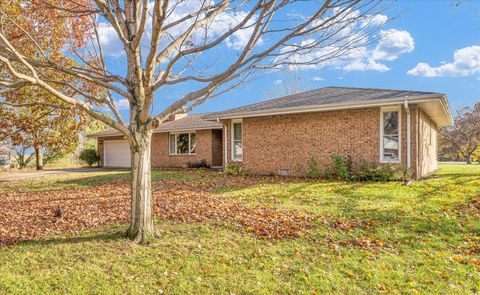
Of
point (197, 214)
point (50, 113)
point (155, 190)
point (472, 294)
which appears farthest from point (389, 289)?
point (50, 113)

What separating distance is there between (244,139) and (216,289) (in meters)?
12.3

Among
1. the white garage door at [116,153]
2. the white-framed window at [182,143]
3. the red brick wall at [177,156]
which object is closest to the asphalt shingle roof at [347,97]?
the red brick wall at [177,156]

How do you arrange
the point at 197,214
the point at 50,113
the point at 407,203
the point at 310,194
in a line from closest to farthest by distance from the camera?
the point at 197,214 → the point at 407,203 → the point at 310,194 → the point at 50,113

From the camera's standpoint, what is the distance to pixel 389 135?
12039mm

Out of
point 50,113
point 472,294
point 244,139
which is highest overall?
point 50,113

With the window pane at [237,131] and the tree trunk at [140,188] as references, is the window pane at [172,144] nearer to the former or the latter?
the window pane at [237,131]

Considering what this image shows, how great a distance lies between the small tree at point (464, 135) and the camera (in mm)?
31234

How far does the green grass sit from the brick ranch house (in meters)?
5.33

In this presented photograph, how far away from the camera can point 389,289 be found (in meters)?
3.47

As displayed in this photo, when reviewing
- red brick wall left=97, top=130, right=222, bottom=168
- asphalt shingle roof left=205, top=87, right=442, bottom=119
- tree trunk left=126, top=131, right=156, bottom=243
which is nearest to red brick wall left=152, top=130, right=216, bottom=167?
red brick wall left=97, top=130, right=222, bottom=168

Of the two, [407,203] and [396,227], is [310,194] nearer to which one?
[407,203]

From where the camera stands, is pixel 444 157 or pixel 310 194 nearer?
pixel 310 194

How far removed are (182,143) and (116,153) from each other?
25.7ft

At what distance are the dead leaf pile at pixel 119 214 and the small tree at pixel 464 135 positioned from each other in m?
31.8
